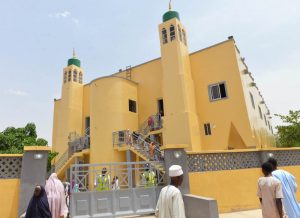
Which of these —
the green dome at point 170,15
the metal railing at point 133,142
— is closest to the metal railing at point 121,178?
the metal railing at point 133,142

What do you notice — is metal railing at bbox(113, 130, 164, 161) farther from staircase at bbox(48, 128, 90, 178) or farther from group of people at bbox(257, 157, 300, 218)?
group of people at bbox(257, 157, 300, 218)

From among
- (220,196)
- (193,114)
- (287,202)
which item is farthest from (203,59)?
(287,202)

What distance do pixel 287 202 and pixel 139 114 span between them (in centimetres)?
1466

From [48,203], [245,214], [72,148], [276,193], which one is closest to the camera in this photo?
[276,193]

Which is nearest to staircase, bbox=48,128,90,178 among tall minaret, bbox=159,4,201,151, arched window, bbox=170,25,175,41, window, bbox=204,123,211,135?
tall minaret, bbox=159,4,201,151

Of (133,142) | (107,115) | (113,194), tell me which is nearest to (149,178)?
(113,194)

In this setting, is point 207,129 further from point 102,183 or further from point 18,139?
point 18,139

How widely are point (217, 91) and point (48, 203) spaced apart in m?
12.8

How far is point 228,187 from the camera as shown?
26.0 ft

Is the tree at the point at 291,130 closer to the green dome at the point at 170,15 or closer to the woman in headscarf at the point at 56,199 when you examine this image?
the green dome at the point at 170,15

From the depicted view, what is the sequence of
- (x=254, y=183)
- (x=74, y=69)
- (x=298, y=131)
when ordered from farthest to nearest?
(x=74, y=69) → (x=298, y=131) → (x=254, y=183)

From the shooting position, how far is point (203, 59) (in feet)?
52.9

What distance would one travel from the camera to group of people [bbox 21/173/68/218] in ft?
14.1

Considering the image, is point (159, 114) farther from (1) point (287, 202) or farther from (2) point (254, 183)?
(1) point (287, 202)
